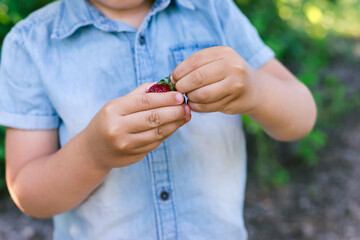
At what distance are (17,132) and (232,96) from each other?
68 cm

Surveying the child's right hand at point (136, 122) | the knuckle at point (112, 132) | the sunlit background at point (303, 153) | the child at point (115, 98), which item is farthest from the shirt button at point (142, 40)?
the sunlit background at point (303, 153)

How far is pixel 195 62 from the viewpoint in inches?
32.9

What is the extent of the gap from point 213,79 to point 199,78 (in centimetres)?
4

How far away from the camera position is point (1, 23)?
1970 mm

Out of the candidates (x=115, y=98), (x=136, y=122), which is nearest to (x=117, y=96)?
(x=115, y=98)

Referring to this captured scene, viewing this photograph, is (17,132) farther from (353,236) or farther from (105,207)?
(353,236)

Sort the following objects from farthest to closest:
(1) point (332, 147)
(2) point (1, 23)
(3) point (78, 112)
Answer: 1. (1) point (332, 147)
2. (2) point (1, 23)
3. (3) point (78, 112)

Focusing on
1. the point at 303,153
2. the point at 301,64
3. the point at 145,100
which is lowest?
the point at 303,153

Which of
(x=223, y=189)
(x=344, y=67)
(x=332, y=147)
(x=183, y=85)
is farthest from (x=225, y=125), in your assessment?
(x=344, y=67)

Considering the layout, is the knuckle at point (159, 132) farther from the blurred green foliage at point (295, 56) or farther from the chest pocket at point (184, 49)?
the blurred green foliage at point (295, 56)

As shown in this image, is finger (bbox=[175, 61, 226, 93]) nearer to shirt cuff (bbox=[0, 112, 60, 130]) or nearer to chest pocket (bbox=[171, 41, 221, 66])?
chest pocket (bbox=[171, 41, 221, 66])

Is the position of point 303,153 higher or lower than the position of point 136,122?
lower

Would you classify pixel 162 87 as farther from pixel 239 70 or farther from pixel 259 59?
pixel 259 59

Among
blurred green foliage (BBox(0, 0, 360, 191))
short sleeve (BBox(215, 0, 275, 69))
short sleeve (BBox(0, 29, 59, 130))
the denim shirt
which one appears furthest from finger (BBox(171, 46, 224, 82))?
blurred green foliage (BBox(0, 0, 360, 191))
